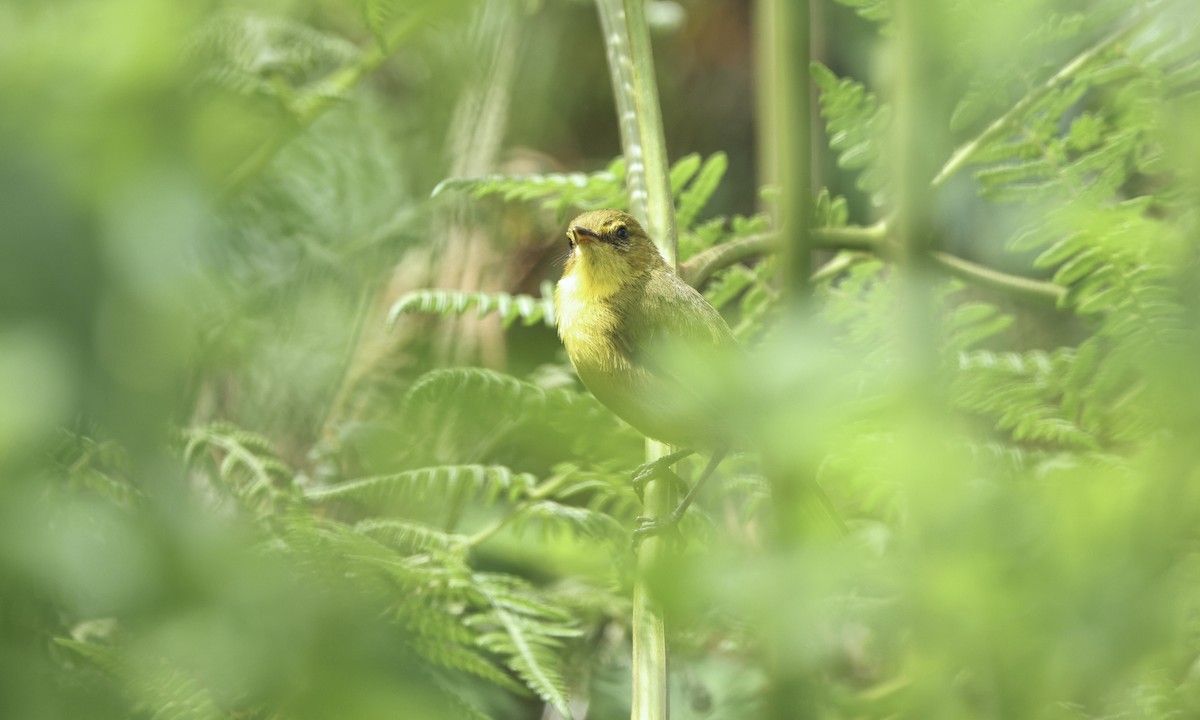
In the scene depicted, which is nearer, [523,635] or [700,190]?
[523,635]

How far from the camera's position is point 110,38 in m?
0.45

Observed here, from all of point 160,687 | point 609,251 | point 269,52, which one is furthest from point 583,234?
point 160,687

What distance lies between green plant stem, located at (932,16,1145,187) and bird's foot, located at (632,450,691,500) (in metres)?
0.44

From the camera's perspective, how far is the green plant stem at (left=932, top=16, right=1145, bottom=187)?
1.31 m

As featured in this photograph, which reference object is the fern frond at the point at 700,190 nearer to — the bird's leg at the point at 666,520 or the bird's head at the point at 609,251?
the bird's head at the point at 609,251

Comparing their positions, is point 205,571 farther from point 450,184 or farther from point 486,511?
point 486,511

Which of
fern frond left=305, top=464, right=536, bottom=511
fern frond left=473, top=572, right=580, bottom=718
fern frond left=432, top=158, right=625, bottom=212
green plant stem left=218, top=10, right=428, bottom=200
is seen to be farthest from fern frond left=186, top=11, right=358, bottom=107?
fern frond left=473, top=572, right=580, bottom=718

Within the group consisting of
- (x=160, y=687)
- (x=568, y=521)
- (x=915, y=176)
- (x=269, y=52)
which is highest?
(x=269, y=52)

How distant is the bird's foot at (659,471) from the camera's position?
1154 millimetres

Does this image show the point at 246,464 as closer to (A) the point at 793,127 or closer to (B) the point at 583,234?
(B) the point at 583,234

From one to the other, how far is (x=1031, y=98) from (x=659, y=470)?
25.2 inches

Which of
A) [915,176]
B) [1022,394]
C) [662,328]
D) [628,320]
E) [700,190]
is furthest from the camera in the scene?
[700,190]

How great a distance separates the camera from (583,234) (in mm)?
1487

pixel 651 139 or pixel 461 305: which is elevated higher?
pixel 651 139
